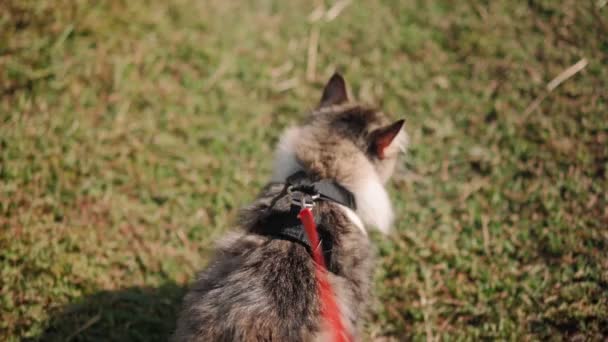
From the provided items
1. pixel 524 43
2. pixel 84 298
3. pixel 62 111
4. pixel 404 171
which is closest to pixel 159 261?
pixel 84 298

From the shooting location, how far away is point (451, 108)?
5367 millimetres

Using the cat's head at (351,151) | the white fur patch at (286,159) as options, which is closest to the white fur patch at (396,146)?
the cat's head at (351,151)

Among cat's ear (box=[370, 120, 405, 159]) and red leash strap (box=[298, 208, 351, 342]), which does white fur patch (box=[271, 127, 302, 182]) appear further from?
red leash strap (box=[298, 208, 351, 342])

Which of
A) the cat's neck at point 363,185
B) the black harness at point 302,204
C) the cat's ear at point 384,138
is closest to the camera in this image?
the black harness at point 302,204

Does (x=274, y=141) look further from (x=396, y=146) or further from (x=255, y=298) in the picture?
(x=255, y=298)

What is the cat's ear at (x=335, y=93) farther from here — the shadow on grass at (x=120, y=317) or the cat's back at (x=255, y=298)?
the shadow on grass at (x=120, y=317)

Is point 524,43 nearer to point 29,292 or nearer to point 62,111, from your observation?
point 62,111

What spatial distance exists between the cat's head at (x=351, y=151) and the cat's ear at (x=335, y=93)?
202mm

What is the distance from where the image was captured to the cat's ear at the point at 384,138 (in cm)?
315

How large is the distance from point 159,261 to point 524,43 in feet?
18.2

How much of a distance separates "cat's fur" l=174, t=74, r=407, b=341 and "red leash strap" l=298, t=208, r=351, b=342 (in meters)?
0.05

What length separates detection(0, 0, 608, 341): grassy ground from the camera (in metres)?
3.89

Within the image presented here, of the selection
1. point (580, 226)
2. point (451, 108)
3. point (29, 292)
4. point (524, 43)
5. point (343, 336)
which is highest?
point (524, 43)

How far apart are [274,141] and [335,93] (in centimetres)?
159
